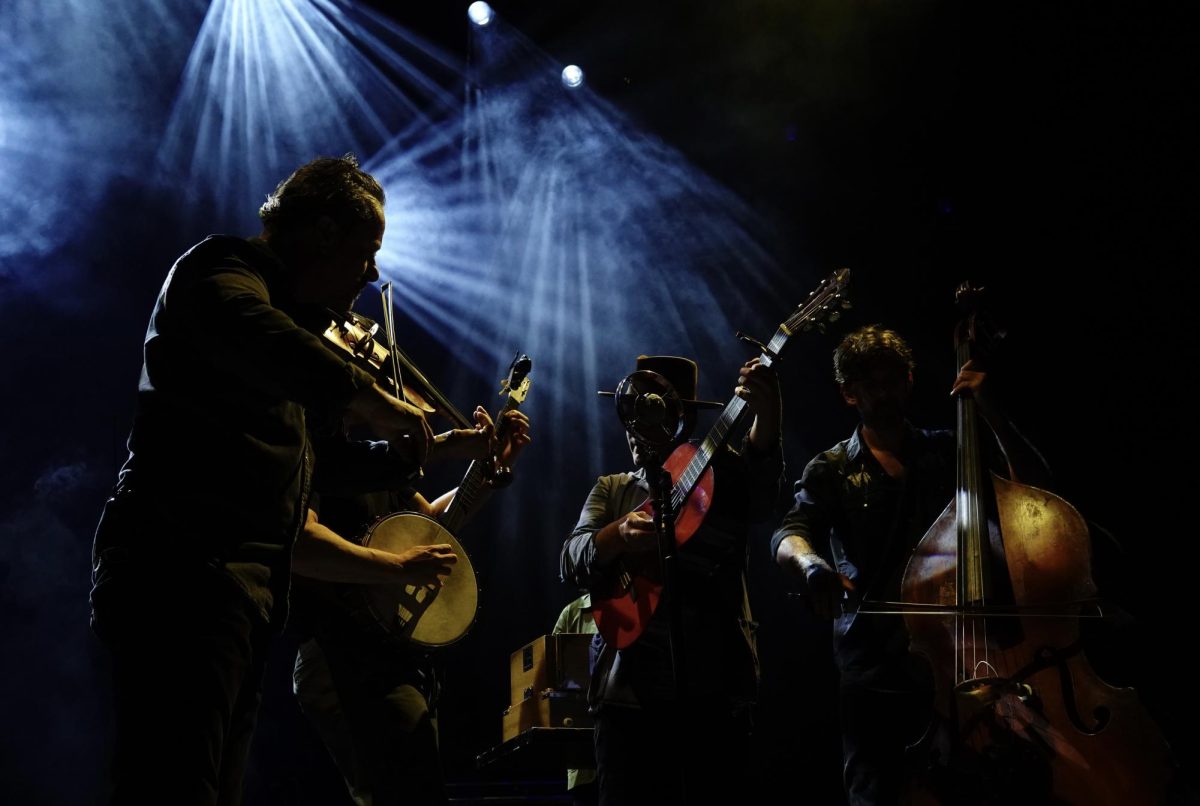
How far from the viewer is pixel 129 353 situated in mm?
7016

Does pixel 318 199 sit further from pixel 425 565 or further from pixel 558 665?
pixel 558 665

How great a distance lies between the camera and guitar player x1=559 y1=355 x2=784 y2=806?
2836 millimetres

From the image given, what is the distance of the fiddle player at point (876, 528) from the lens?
296cm

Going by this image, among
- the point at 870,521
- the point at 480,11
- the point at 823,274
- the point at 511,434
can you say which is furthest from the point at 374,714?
the point at 480,11

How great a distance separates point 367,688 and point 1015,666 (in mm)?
2166

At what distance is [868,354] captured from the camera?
11.9ft

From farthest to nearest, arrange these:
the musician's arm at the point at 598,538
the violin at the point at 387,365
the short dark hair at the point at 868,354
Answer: the short dark hair at the point at 868,354
the musician's arm at the point at 598,538
the violin at the point at 387,365

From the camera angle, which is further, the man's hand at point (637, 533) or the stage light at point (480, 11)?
the stage light at point (480, 11)

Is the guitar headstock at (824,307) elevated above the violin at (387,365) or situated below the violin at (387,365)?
above

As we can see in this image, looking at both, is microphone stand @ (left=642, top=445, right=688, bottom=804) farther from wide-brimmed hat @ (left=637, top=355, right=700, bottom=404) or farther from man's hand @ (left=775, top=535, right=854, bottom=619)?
wide-brimmed hat @ (left=637, top=355, right=700, bottom=404)

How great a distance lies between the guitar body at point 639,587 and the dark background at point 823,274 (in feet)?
7.24

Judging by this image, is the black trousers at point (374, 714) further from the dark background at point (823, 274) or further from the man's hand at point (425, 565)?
the dark background at point (823, 274)

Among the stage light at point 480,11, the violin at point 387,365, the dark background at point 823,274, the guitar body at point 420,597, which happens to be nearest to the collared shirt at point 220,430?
the violin at point 387,365

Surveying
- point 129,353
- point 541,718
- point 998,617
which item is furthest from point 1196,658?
point 129,353
